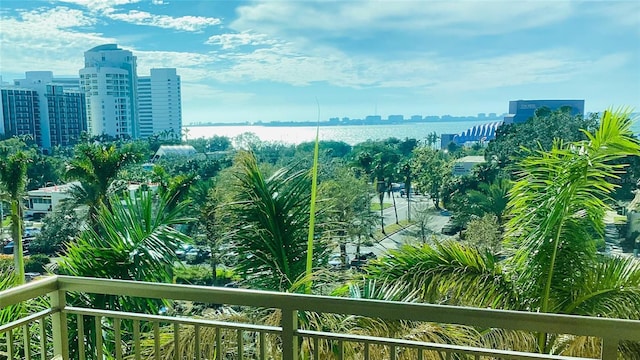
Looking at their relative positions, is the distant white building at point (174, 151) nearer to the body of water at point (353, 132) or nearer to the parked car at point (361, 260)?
the body of water at point (353, 132)

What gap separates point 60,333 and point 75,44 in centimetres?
214

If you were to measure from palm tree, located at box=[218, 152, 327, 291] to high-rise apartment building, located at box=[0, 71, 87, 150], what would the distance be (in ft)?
4.47

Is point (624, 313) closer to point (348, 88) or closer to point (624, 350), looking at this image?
point (624, 350)

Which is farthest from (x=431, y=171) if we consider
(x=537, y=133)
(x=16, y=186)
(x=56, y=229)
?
(x=16, y=186)

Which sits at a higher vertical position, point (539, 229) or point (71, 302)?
point (539, 229)

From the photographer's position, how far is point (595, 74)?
10.1 ft

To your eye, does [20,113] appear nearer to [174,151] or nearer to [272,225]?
[174,151]

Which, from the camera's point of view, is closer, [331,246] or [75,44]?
[331,246]

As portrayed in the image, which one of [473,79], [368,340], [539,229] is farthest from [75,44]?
[539,229]

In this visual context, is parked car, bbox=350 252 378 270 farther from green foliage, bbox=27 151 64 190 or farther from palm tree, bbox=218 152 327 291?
green foliage, bbox=27 151 64 190

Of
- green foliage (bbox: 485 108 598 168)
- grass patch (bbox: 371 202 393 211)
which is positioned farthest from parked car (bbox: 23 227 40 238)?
green foliage (bbox: 485 108 598 168)

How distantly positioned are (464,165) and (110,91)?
100 inches

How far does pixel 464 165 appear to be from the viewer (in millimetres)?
3297

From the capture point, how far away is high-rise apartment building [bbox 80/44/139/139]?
3.64 metres
